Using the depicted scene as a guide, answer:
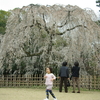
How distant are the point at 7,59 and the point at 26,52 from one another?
4.02 feet

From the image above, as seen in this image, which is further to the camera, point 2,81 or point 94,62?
point 2,81

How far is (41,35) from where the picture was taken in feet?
44.5

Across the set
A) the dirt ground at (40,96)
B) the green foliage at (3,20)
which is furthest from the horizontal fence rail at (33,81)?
the green foliage at (3,20)

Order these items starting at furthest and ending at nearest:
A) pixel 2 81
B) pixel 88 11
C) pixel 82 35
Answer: pixel 2 81 → pixel 88 11 → pixel 82 35

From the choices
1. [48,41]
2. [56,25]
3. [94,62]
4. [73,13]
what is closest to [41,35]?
[48,41]

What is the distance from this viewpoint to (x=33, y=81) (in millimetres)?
13758

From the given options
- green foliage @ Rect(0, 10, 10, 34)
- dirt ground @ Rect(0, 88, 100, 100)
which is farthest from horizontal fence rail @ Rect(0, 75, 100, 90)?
green foliage @ Rect(0, 10, 10, 34)

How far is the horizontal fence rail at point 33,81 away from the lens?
41.2ft

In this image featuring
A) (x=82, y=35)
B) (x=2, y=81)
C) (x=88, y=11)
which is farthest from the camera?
(x=2, y=81)

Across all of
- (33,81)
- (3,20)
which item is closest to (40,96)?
(33,81)

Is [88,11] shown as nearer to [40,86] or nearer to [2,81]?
[40,86]

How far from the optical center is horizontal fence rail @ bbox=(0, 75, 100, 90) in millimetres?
12570

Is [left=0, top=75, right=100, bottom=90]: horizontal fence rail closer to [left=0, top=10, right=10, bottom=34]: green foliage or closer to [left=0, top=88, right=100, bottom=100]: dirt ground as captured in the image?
[left=0, top=88, right=100, bottom=100]: dirt ground

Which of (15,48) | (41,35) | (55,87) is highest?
(41,35)
